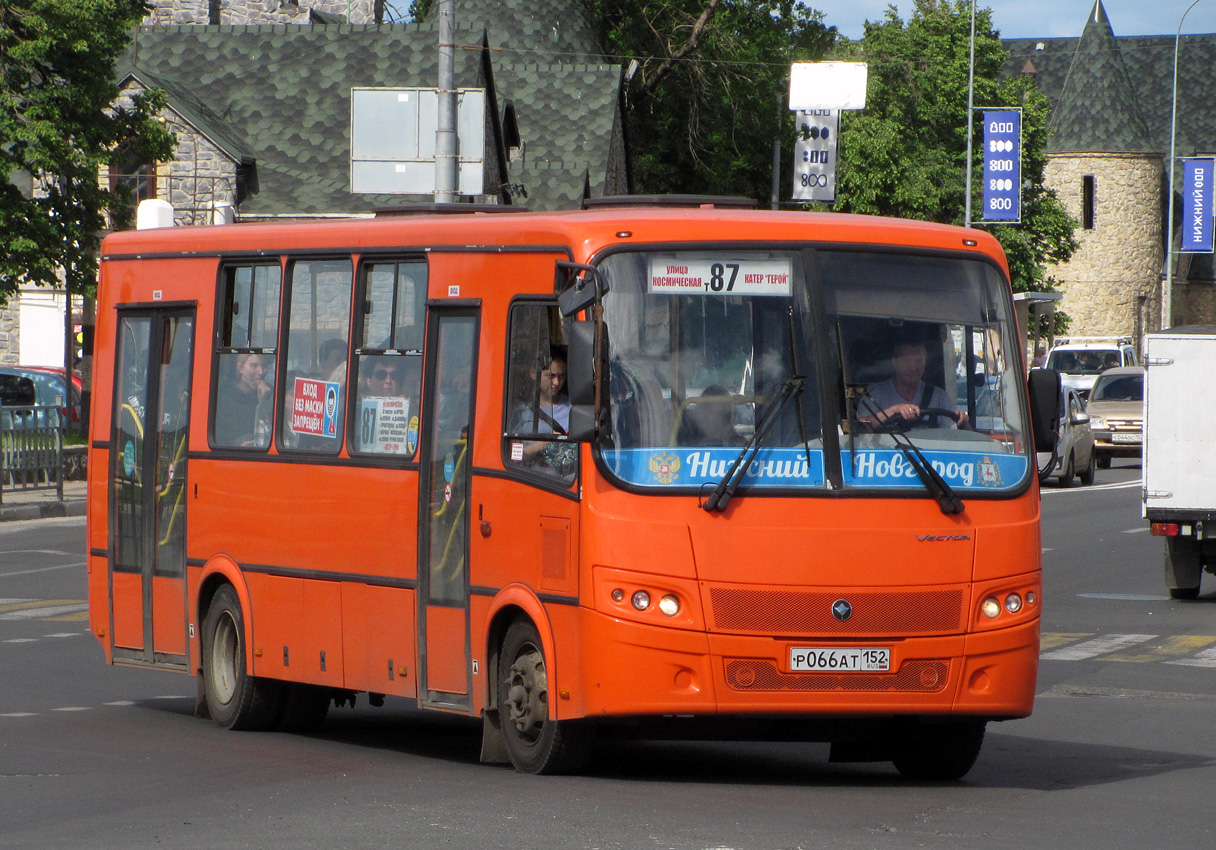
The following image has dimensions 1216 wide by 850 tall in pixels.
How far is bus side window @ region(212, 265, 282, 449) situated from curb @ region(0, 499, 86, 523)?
17398 mm

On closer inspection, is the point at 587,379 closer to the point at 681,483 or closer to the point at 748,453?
the point at 681,483

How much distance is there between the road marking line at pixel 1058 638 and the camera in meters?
16.8

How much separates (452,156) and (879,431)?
622 inches

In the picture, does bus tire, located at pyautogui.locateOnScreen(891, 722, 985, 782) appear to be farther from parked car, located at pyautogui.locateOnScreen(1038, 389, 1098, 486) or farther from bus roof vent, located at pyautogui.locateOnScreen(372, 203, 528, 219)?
parked car, located at pyautogui.locateOnScreen(1038, 389, 1098, 486)

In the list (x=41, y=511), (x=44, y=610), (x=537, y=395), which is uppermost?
(x=537, y=395)

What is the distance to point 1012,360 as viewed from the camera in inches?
372

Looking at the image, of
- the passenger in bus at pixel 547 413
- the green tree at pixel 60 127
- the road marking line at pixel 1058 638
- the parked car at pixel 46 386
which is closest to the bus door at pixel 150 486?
the passenger in bus at pixel 547 413

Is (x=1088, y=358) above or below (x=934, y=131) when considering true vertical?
below

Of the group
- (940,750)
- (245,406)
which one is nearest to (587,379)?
(940,750)

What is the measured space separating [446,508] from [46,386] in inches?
1360

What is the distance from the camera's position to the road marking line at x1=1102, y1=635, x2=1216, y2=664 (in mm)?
15914

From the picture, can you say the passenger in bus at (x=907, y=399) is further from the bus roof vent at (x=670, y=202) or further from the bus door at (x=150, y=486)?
the bus door at (x=150, y=486)

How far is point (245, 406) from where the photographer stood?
11.6 m

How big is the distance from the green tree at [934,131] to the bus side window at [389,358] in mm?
58279
